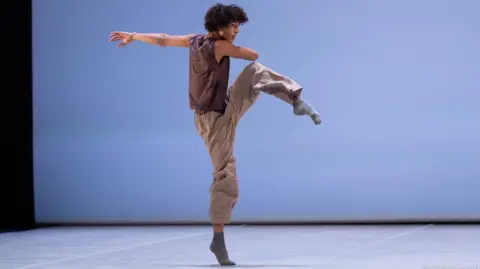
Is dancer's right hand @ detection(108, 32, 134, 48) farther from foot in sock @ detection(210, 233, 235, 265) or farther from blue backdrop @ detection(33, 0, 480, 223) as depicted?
blue backdrop @ detection(33, 0, 480, 223)

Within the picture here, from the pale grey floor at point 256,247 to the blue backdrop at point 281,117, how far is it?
26cm

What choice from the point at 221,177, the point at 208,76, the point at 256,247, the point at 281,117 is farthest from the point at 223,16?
the point at 281,117

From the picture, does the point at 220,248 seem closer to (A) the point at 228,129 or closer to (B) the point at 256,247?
(A) the point at 228,129

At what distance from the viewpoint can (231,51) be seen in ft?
11.1

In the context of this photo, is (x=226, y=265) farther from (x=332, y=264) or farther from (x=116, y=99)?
(x=116, y=99)

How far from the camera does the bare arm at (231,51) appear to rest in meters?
3.38

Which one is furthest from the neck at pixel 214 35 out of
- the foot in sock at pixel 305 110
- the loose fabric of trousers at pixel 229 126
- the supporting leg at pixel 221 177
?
the foot in sock at pixel 305 110

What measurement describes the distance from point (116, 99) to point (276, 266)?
294cm

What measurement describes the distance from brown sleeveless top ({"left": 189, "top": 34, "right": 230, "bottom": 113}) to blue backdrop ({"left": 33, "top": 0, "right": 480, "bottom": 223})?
2162mm

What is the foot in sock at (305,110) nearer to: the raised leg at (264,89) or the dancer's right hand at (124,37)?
the raised leg at (264,89)

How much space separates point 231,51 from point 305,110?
0.42 metres

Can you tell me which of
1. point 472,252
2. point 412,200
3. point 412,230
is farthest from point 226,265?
point 412,200

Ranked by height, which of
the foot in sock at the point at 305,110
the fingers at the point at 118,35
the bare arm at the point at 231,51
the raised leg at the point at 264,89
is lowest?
the foot in sock at the point at 305,110

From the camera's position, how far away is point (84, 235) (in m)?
5.30
